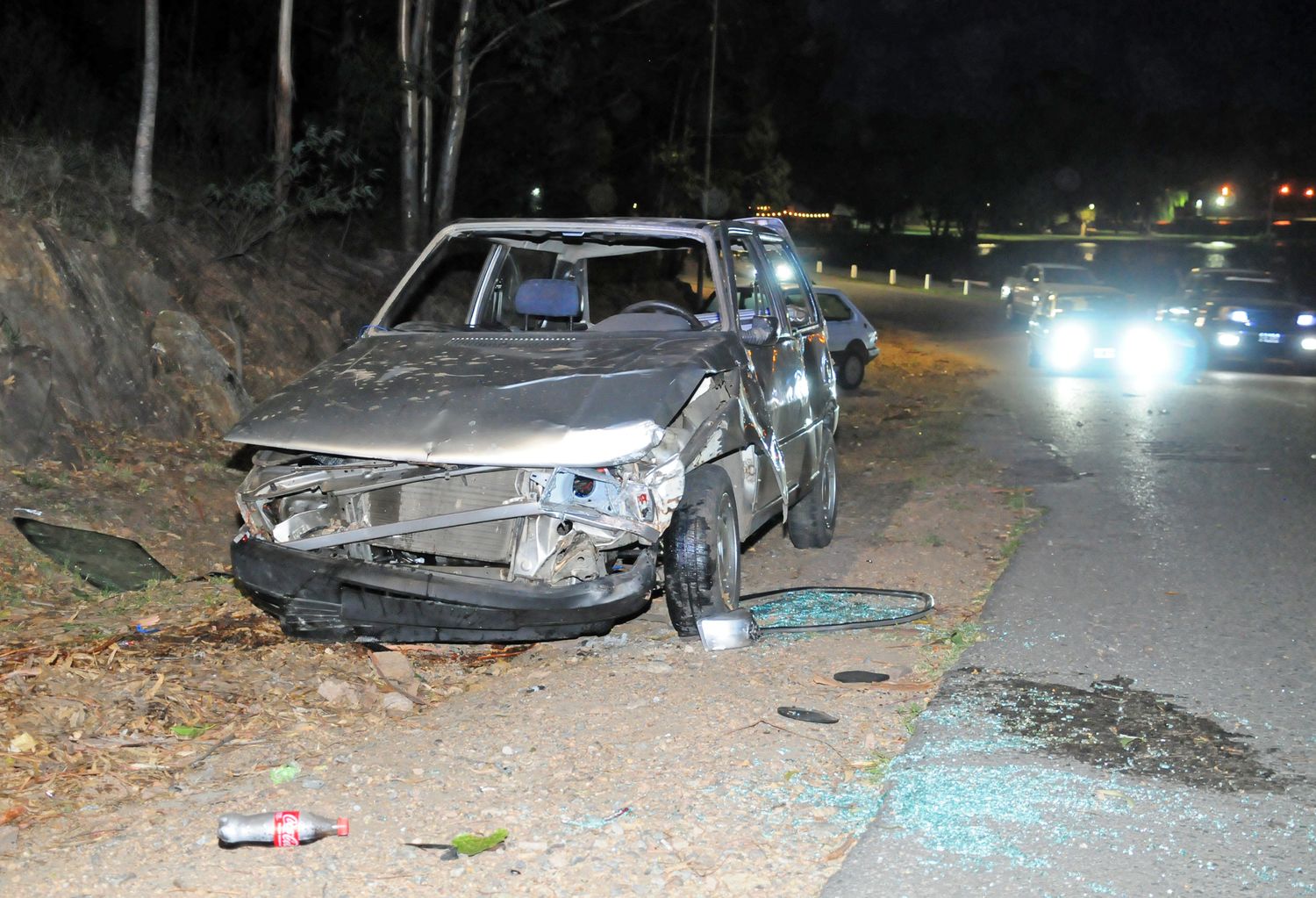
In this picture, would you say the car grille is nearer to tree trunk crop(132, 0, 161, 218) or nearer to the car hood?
the car hood

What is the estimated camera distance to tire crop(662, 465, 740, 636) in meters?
6.23

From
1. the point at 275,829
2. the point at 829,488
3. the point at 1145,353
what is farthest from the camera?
the point at 1145,353

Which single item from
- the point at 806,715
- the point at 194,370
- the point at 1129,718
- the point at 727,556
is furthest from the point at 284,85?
the point at 1129,718

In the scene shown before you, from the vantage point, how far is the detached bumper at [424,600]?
569 cm

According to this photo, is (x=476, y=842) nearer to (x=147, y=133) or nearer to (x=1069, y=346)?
(x=147, y=133)

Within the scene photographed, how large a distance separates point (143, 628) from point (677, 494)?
2.92m

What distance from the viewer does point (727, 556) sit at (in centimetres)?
664

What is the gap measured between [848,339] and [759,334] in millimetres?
13422

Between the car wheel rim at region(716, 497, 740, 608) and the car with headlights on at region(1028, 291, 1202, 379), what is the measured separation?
17097 mm

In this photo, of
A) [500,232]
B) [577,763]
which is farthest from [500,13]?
[577,763]

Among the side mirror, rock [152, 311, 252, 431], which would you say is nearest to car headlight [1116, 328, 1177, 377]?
rock [152, 311, 252, 431]

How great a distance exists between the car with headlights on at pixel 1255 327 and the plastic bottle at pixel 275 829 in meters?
21.0

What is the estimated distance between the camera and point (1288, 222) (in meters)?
90.9

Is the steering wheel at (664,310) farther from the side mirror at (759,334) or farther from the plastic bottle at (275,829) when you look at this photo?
the plastic bottle at (275,829)
